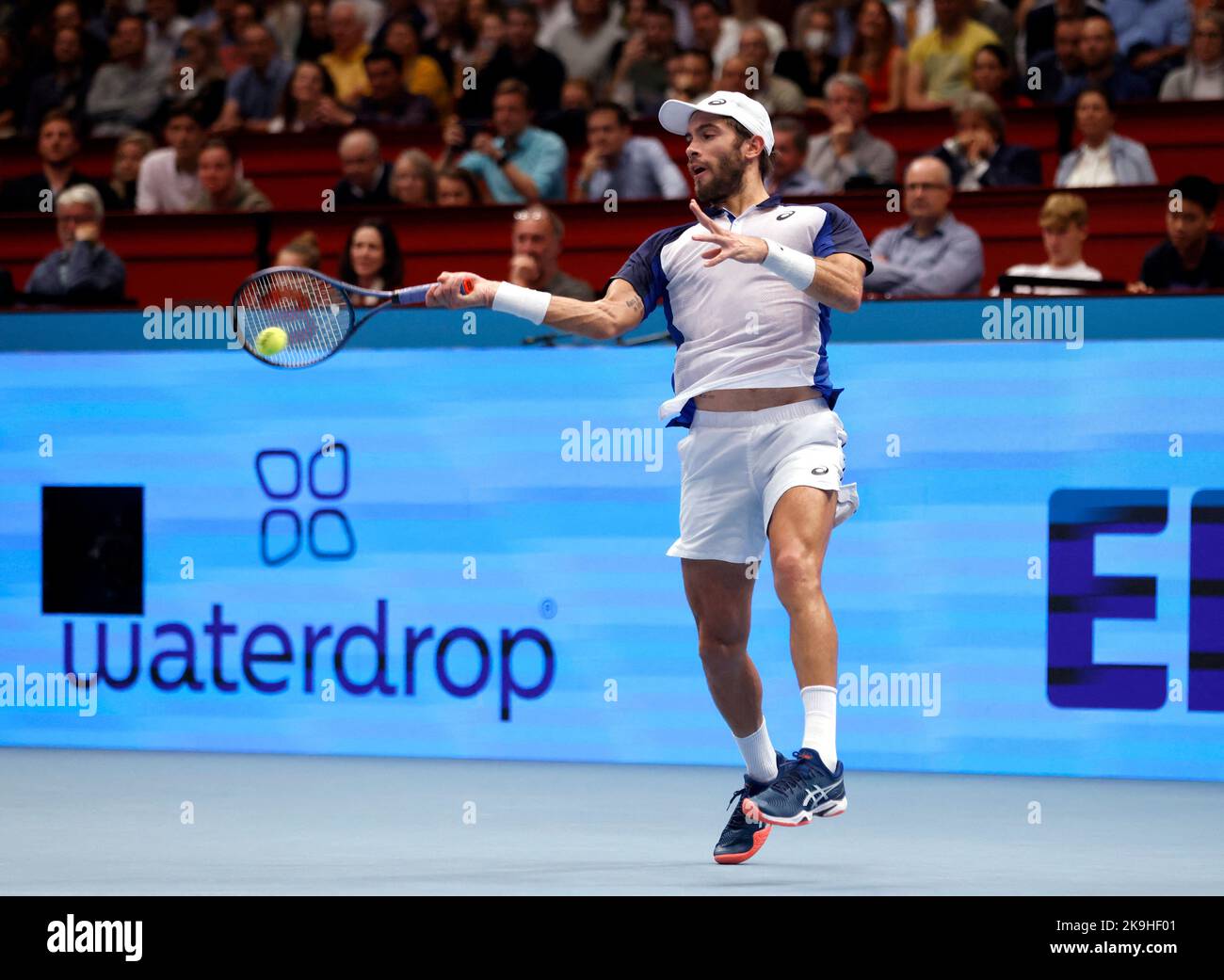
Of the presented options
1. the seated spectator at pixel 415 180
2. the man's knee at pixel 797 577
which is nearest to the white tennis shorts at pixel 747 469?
the man's knee at pixel 797 577

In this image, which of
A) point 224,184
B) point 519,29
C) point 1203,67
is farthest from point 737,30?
point 224,184

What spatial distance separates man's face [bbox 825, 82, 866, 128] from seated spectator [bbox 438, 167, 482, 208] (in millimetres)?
1972

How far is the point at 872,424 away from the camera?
7414 millimetres

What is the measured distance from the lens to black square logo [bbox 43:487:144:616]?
8.09 m

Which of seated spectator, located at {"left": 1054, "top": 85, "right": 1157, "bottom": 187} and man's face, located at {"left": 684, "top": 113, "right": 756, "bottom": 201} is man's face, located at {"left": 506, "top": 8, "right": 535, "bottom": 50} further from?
man's face, located at {"left": 684, "top": 113, "right": 756, "bottom": 201}

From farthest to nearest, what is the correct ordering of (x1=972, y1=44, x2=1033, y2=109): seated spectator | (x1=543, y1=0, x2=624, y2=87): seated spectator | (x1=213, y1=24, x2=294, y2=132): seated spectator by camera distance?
(x1=213, y1=24, x2=294, y2=132): seated spectator → (x1=543, y1=0, x2=624, y2=87): seated spectator → (x1=972, y1=44, x2=1033, y2=109): seated spectator

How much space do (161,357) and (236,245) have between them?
6.97 ft

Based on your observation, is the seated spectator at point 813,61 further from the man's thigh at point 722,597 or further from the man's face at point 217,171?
the man's thigh at point 722,597

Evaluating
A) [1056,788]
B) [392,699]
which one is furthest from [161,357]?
[1056,788]

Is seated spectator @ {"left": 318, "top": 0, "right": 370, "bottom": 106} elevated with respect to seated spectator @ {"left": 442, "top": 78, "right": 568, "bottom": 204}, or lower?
elevated

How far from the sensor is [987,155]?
30.8 feet

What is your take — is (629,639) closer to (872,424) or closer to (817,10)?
(872,424)

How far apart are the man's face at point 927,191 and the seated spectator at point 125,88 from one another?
6.33 metres

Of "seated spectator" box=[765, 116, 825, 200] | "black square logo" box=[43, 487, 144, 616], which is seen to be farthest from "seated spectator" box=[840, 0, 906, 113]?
"black square logo" box=[43, 487, 144, 616]
